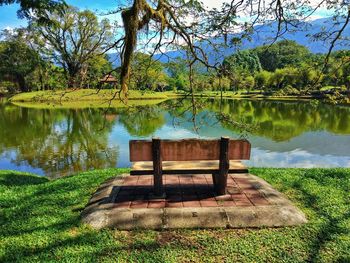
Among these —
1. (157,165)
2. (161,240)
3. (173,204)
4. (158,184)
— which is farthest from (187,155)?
(161,240)

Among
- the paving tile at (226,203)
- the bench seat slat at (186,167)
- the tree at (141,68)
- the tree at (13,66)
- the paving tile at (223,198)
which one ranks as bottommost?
the paving tile at (226,203)

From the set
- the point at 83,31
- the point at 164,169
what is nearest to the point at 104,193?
the point at 164,169

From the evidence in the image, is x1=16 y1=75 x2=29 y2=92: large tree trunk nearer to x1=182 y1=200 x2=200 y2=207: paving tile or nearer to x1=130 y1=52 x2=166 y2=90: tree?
x1=130 y1=52 x2=166 y2=90: tree

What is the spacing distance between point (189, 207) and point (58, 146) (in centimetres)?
1047

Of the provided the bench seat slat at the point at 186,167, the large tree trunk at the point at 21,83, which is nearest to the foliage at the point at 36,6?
the bench seat slat at the point at 186,167

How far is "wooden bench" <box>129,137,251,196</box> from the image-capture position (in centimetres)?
470

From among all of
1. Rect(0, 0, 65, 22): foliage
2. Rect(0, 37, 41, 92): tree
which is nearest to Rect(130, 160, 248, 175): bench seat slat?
Rect(0, 0, 65, 22): foliage

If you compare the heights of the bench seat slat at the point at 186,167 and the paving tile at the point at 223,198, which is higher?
the bench seat slat at the point at 186,167

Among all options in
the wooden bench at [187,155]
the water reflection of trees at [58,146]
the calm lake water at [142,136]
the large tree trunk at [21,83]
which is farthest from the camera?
the large tree trunk at [21,83]

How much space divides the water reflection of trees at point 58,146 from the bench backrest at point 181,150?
264 centimetres

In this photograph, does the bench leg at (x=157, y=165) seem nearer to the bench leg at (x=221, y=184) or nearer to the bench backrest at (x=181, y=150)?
the bench backrest at (x=181, y=150)

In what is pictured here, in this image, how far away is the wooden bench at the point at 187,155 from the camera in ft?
15.4

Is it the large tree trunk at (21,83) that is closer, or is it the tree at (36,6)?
the tree at (36,6)

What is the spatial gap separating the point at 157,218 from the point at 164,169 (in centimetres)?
82
